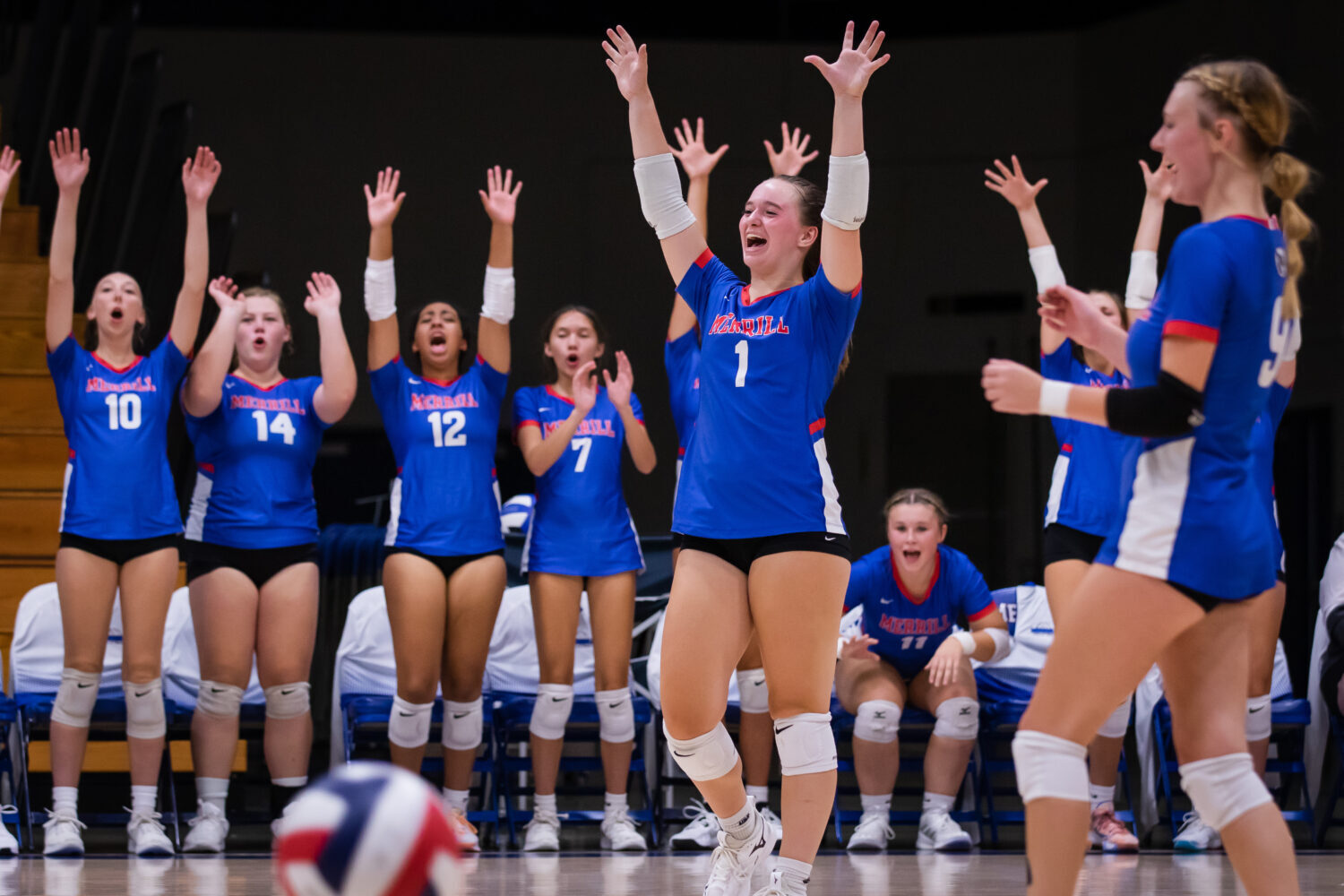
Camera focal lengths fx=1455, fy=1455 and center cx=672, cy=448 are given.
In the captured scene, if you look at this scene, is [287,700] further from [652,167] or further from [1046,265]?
[1046,265]

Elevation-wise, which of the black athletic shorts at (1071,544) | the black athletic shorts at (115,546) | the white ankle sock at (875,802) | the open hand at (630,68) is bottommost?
the white ankle sock at (875,802)

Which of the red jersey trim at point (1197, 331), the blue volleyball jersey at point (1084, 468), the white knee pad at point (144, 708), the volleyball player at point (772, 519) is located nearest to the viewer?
the red jersey trim at point (1197, 331)

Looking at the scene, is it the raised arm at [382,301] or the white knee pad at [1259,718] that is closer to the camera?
the white knee pad at [1259,718]

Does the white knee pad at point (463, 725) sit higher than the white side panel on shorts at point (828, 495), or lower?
lower

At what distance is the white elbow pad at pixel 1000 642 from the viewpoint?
564 cm

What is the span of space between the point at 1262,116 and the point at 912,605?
11.0ft

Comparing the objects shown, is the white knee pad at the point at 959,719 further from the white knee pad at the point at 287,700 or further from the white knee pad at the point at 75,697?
the white knee pad at the point at 75,697

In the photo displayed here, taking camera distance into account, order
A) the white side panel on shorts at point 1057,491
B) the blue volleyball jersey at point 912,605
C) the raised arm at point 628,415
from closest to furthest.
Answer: the white side panel on shorts at point 1057,491 → the raised arm at point 628,415 → the blue volleyball jersey at point 912,605

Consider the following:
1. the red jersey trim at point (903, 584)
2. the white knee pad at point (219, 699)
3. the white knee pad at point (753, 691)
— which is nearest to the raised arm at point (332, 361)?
the white knee pad at point (219, 699)

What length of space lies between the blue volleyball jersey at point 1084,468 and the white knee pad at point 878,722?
38.6 inches

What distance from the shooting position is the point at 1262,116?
2.62 meters

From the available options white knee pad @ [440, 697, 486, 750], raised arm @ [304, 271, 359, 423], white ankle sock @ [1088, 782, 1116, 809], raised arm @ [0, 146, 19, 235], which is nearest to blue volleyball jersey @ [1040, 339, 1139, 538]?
white ankle sock @ [1088, 782, 1116, 809]

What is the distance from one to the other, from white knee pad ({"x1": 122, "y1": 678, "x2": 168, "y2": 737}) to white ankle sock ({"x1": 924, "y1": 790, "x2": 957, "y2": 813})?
9.43 ft

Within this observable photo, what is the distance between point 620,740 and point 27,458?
3.22 metres
